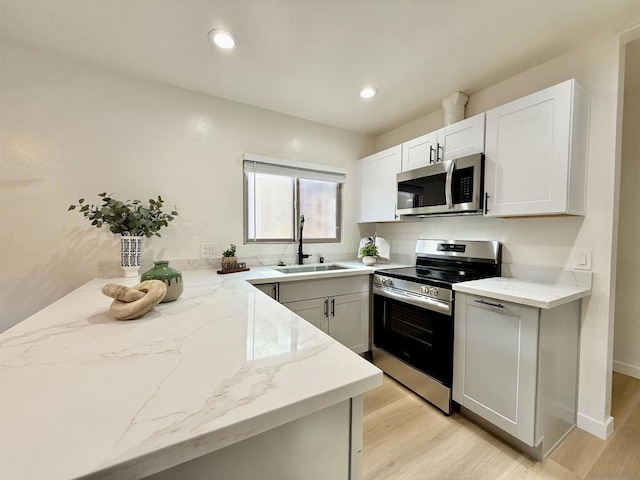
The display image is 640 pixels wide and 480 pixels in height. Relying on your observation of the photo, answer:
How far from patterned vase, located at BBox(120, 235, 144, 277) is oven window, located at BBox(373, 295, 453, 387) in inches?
73.9

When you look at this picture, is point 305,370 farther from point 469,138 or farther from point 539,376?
point 469,138

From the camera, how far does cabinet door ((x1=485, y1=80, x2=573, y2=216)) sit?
1.53 m

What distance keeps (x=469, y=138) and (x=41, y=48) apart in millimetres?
2984

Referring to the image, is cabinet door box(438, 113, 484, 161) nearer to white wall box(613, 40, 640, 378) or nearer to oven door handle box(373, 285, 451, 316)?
oven door handle box(373, 285, 451, 316)

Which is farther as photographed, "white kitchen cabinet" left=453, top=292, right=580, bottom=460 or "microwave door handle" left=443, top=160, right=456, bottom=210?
"microwave door handle" left=443, top=160, right=456, bottom=210

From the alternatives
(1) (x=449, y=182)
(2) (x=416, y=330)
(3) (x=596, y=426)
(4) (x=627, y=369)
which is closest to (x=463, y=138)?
(1) (x=449, y=182)

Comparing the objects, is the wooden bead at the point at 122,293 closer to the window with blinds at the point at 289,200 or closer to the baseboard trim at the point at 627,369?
the window with blinds at the point at 289,200

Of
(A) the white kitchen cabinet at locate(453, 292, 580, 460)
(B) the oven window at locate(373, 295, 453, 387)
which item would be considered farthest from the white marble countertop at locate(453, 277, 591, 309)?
(B) the oven window at locate(373, 295, 453, 387)

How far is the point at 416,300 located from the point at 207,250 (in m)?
1.75

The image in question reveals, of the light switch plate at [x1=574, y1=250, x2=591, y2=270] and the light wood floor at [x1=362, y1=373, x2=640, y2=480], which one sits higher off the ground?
the light switch plate at [x1=574, y1=250, x2=591, y2=270]

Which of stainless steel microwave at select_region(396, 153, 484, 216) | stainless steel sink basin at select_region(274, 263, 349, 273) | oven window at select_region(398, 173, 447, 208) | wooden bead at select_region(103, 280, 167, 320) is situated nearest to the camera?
wooden bead at select_region(103, 280, 167, 320)

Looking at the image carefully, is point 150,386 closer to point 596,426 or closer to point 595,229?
point 595,229

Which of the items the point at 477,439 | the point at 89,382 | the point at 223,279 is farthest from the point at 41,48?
the point at 477,439

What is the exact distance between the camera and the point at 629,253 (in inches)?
90.9
